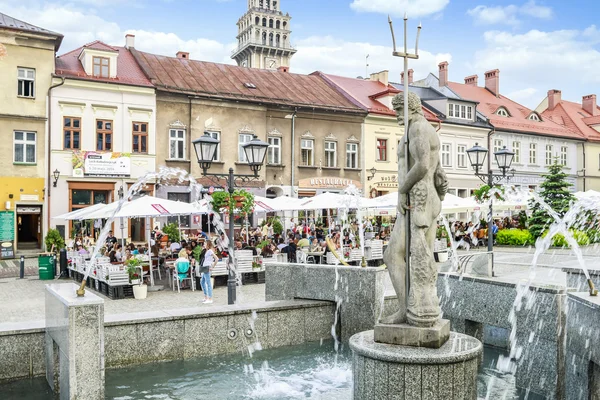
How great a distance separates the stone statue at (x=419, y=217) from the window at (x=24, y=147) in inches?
970

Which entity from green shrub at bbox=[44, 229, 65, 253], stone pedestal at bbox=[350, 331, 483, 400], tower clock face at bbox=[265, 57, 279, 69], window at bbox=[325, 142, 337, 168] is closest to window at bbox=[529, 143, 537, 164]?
window at bbox=[325, 142, 337, 168]

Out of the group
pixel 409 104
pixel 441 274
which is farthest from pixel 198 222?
pixel 409 104

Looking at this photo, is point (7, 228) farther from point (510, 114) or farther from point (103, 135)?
point (510, 114)

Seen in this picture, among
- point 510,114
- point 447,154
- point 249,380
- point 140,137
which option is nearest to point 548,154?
point 510,114

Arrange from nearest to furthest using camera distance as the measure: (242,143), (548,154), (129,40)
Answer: (242,143) → (129,40) → (548,154)

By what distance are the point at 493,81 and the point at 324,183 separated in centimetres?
2266

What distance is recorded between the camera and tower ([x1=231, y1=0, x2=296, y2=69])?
92.4 metres

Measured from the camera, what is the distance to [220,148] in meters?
31.3

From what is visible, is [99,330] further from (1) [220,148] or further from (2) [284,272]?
(1) [220,148]

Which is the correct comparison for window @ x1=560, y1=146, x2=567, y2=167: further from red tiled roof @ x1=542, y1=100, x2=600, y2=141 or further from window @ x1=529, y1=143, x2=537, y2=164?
window @ x1=529, y1=143, x2=537, y2=164

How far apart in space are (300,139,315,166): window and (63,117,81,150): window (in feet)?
40.1

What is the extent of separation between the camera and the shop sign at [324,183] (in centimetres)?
3428

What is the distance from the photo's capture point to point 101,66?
28.7 metres

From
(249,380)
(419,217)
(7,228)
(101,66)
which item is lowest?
(249,380)
